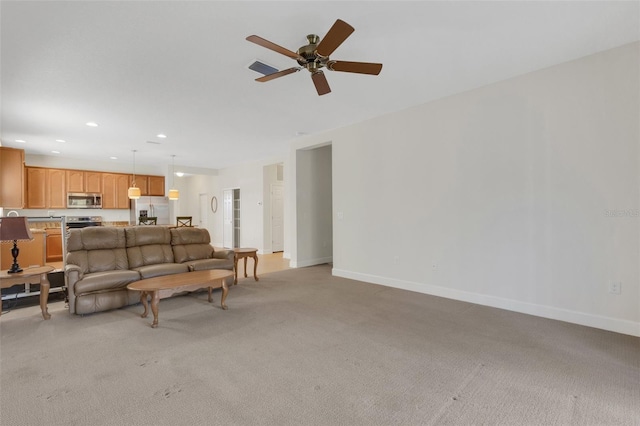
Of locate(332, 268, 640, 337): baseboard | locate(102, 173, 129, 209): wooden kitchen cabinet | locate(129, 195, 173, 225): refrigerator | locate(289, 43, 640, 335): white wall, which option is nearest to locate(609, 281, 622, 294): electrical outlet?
locate(289, 43, 640, 335): white wall

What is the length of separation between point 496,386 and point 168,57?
12.9 ft

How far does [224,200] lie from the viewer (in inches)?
389

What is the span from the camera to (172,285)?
10.9 ft

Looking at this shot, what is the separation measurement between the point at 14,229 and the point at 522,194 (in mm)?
5779

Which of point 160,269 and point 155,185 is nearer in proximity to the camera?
point 160,269

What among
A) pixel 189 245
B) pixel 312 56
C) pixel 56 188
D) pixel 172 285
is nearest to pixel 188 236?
pixel 189 245

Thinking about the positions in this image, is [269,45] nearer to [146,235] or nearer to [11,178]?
[146,235]

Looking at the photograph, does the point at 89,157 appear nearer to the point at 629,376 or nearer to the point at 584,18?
the point at 584,18

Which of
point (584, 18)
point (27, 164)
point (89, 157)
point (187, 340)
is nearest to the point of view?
point (584, 18)

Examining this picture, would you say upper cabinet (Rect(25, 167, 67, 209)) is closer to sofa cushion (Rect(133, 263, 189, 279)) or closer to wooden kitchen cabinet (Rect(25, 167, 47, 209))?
wooden kitchen cabinet (Rect(25, 167, 47, 209))

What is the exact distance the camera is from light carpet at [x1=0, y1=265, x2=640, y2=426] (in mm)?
1821

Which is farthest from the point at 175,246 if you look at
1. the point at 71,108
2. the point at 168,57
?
the point at 168,57

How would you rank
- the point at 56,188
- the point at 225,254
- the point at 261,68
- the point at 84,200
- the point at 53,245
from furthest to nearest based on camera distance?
1. the point at 84,200
2. the point at 56,188
3. the point at 53,245
4. the point at 225,254
5. the point at 261,68

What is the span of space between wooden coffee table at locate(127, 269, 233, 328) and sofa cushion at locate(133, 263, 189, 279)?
0.49 metres
